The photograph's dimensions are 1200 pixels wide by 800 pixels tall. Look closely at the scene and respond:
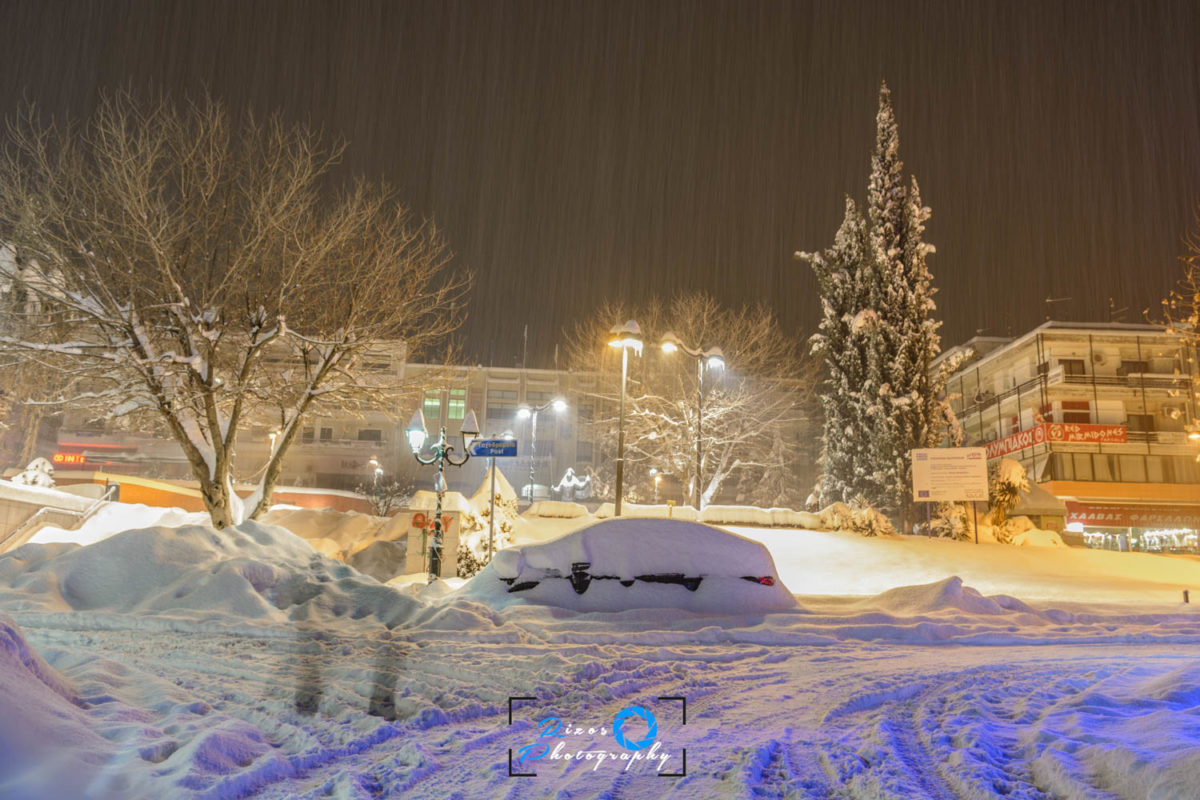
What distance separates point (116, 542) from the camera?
449 inches

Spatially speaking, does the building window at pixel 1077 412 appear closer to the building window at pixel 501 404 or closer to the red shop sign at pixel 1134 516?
the red shop sign at pixel 1134 516

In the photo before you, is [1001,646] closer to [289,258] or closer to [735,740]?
[735,740]

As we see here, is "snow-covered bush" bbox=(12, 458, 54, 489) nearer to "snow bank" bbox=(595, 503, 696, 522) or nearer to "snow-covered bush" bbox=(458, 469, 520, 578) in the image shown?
"snow-covered bush" bbox=(458, 469, 520, 578)

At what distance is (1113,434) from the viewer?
42.9 meters

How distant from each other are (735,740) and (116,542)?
10.2m

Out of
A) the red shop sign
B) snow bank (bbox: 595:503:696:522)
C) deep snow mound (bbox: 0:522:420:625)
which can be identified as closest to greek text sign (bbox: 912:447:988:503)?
snow bank (bbox: 595:503:696:522)

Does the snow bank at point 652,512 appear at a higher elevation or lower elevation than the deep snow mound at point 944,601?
higher

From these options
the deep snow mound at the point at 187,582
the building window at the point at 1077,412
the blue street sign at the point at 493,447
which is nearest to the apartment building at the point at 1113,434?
the building window at the point at 1077,412

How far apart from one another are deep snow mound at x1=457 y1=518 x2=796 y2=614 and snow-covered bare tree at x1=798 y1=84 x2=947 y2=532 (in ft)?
59.6

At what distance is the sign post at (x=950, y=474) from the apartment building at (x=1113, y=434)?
20861mm

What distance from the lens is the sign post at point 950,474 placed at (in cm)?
2284

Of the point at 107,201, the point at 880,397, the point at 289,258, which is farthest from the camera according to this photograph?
the point at 880,397

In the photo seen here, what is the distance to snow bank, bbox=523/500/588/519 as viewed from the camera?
24672 mm

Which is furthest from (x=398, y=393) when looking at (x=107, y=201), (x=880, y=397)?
(x=880, y=397)
